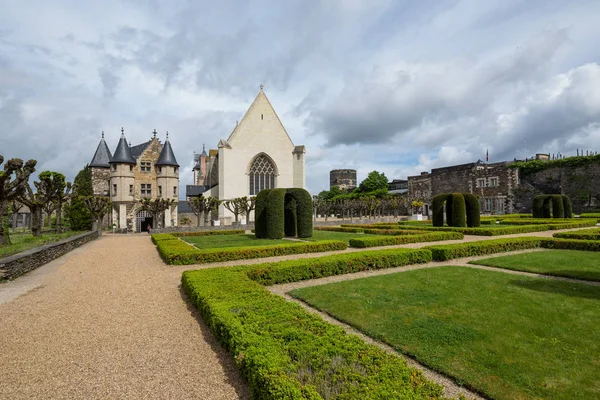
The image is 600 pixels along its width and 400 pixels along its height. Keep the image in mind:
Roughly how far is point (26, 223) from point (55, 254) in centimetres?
5765

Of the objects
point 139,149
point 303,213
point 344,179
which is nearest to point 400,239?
point 303,213

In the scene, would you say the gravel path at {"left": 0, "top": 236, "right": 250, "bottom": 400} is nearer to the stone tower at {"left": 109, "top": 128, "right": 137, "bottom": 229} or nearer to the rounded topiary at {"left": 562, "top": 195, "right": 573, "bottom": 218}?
the stone tower at {"left": 109, "top": 128, "right": 137, "bottom": 229}

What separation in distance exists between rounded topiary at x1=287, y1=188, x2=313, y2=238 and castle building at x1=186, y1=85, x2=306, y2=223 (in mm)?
17291

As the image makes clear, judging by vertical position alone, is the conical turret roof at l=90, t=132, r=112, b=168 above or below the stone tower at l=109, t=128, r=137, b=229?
above

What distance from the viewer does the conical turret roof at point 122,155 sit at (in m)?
34.3

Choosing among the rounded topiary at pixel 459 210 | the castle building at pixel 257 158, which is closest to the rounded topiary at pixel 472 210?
the rounded topiary at pixel 459 210

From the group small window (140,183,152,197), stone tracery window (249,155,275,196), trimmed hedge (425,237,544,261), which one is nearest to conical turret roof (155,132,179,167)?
small window (140,183,152,197)

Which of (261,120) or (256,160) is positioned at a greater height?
(261,120)

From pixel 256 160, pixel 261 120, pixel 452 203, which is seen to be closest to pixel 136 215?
pixel 256 160

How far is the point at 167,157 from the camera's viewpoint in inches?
1423

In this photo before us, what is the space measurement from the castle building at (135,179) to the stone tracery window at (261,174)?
8.47m

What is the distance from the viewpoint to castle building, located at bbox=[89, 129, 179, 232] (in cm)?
3444

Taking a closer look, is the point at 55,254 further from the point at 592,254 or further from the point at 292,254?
the point at 592,254

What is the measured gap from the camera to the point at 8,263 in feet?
28.4
